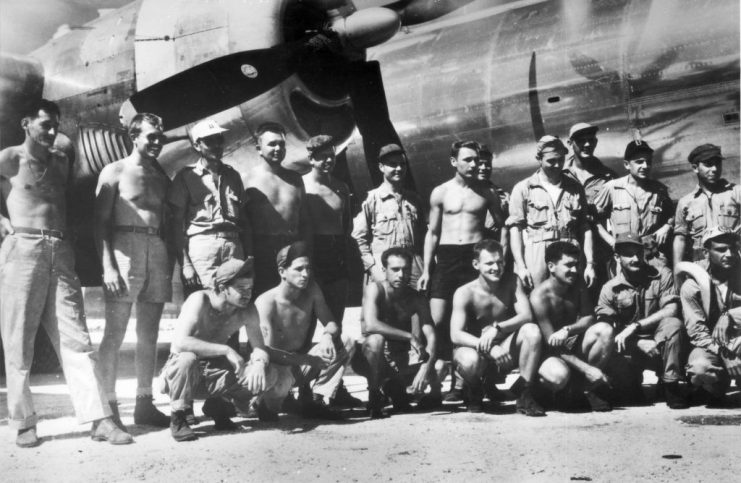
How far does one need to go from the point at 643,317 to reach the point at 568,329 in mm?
745

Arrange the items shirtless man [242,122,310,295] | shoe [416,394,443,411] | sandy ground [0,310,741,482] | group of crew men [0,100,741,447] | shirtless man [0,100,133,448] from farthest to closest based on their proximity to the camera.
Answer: shirtless man [242,122,310,295]
shoe [416,394,443,411]
group of crew men [0,100,741,447]
shirtless man [0,100,133,448]
sandy ground [0,310,741,482]

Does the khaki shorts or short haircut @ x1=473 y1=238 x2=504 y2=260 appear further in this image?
short haircut @ x1=473 y1=238 x2=504 y2=260

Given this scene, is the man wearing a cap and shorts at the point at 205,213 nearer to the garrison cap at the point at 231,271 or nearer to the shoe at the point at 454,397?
the garrison cap at the point at 231,271

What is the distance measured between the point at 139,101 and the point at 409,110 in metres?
2.61

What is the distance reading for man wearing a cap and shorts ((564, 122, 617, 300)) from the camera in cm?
631

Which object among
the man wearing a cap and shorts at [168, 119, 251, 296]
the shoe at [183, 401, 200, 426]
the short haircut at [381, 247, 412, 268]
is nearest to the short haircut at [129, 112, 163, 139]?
the man wearing a cap and shorts at [168, 119, 251, 296]

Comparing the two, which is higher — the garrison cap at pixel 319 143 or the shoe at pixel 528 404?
the garrison cap at pixel 319 143

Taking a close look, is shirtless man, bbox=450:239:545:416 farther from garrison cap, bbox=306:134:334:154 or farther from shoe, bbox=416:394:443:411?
garrison cap, bbox=306:134:334:154

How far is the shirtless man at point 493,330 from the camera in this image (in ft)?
17.9

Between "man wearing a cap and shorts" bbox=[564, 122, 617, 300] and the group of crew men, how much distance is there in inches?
0.7

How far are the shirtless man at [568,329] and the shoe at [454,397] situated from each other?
1.00 meters

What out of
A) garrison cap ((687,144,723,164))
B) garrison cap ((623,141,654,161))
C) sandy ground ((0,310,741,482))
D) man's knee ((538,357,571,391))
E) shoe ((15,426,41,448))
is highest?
garrison cap ((623,141,654,161))

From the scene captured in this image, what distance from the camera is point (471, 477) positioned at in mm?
3760

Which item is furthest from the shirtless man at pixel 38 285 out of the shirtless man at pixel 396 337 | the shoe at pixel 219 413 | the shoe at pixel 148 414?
the shirtless man at pixel 396 337
